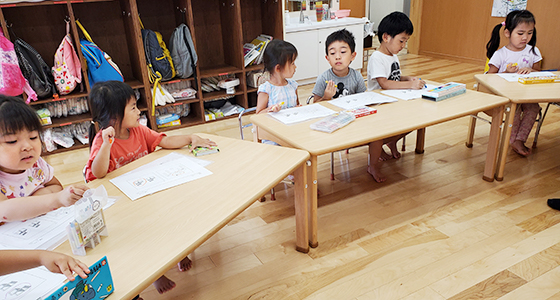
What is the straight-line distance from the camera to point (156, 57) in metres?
3.66

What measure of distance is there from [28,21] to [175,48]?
4.01 ft

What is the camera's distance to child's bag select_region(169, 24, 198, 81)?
3711mm

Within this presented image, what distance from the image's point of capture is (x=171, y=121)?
12.9 feet

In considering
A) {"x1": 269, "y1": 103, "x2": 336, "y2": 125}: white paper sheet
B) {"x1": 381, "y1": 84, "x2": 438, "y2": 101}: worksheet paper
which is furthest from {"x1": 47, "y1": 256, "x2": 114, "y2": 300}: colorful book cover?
{"x1": 381, "y1": 84, "x2": 438, "y2": 101}: worksheet paper

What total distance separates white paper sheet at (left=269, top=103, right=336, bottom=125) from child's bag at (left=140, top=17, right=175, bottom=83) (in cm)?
189

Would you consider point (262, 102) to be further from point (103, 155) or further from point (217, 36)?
point (217, 36)

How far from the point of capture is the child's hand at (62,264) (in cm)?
89

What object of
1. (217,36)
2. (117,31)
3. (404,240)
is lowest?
(404,240)

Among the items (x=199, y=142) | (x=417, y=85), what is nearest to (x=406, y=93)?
(x=417, y=85)

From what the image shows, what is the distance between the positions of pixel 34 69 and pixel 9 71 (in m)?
0.27

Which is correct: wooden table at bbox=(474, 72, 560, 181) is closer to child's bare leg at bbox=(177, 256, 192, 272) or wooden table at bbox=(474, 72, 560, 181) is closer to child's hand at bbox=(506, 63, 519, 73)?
child's hand at bbox=(506, 63, 519, 73)

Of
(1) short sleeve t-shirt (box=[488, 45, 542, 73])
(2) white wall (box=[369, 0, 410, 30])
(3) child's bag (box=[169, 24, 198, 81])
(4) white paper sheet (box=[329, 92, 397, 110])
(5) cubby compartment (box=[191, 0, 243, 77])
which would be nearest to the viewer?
(4) white paper sheet (box=[329, 92, 397, 110])

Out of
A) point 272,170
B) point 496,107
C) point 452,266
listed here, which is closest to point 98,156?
point 272,170

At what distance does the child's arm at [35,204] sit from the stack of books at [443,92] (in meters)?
1.92
